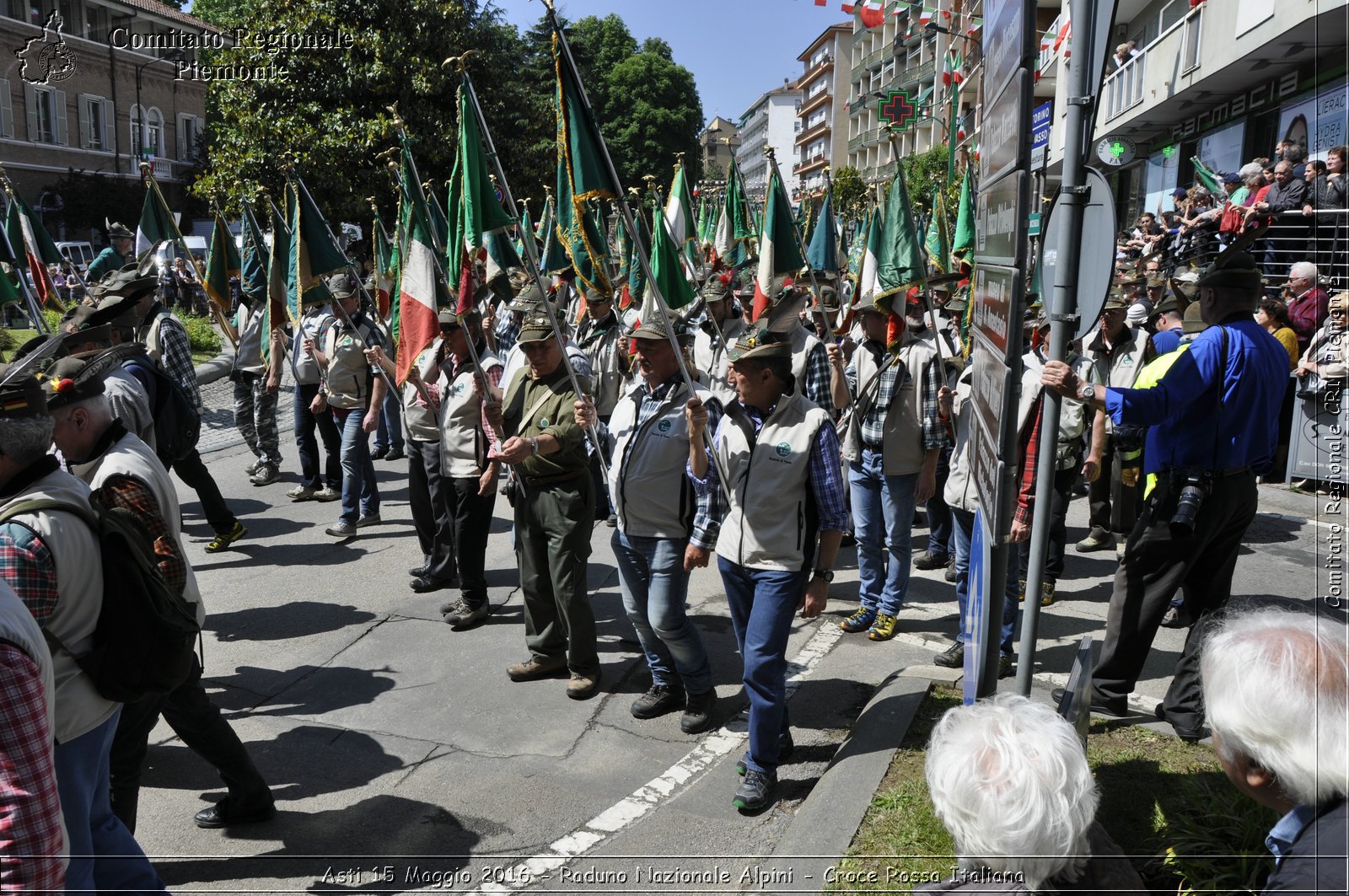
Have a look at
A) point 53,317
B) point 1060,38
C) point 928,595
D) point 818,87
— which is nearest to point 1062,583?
point 928,595

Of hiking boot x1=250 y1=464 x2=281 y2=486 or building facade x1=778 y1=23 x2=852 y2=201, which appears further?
building facade x1=778 y1=23 x2=852 y2=201

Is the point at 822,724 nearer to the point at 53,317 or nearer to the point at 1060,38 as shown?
the point at 53,317

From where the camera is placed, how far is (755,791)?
4191mm

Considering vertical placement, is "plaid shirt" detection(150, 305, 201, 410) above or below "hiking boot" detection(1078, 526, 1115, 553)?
above

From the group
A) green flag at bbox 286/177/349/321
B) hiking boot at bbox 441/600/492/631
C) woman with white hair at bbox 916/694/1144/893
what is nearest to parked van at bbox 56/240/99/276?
green flag at bbox 286/177/349/321

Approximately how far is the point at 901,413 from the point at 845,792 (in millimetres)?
2874

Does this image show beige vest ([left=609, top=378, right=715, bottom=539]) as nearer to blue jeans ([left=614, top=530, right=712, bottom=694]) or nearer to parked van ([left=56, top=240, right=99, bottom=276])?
blue jeans ([left=614, top=530, right=712, bottom=694])

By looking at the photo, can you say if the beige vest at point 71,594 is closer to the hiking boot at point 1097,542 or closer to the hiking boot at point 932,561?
the hiking boot at point 932,561

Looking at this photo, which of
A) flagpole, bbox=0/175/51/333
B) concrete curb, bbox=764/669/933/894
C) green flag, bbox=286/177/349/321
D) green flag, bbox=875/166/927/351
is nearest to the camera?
concrete curb, bbox=764/669/933/894

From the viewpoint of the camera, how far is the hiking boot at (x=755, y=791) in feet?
13.7

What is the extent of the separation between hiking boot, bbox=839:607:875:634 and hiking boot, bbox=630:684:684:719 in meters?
1.55

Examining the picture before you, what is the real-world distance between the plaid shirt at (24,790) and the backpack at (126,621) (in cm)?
82

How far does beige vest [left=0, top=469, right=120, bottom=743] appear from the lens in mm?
2701

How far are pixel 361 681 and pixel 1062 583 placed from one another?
511cm
